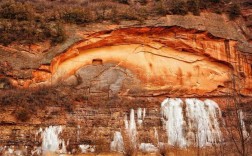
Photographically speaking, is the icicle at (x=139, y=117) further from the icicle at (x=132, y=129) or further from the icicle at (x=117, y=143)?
the icicle at (x=117, y=143)

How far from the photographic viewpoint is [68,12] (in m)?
17.4

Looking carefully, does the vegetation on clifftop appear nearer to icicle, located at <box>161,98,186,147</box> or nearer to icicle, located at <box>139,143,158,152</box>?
icicle, located at <box>161,98,186,147</box>

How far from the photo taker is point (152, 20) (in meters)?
17.7

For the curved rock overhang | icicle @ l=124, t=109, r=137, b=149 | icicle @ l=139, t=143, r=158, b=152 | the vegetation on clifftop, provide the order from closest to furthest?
icicle @ l=139, t=143, r=158, b=152 < icicle @ l=124, t=109, r=137, b=149 < the vegetation on clifftop < the curved rock overhang

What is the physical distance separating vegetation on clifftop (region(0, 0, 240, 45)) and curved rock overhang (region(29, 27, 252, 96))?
875mm

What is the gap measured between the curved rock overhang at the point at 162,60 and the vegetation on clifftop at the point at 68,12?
0.87 m

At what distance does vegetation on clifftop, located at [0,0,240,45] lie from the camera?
16.4 metres

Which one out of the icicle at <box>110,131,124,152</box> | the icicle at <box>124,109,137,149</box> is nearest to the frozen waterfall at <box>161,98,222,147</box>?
the icicle at <box>124,109,137,149</box>

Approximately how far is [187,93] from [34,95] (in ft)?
21.6

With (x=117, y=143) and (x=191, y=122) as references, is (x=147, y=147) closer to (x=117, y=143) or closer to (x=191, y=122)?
(x=117, y=143)

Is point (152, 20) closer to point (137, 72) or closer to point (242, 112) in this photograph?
point (137, 72)

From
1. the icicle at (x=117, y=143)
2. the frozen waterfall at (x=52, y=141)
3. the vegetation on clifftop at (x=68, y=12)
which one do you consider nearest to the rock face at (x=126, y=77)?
the icicle at (x=117, y=143)

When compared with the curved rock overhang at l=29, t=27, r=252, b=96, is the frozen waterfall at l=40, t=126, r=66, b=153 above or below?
below

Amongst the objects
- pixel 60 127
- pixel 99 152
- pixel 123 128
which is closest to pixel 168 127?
pixel 123 128
